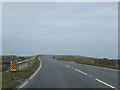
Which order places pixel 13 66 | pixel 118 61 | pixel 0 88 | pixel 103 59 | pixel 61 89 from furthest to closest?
pixel 103 59, pixel 118 61, pixel 13 66, pixel 0 88, pixel 61 89

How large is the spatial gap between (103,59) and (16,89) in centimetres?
4708

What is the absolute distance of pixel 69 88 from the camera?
59.6ft

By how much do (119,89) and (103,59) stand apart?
154 ft

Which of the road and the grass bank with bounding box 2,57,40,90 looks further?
the grass bank with bounding box 2,57,40,90

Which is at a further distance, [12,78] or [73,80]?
[12,78]

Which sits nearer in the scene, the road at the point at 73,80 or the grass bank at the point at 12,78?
the road at the point at 73,80

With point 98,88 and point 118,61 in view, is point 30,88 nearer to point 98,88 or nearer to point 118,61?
point 98,88

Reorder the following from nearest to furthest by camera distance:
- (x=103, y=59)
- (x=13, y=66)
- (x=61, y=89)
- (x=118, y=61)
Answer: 1. (x=61, y=89)
2. (x=13, y=66)
3. (x=118, y=61)
4. (x=103, y=59)

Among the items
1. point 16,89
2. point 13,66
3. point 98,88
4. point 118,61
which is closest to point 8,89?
point 16,89

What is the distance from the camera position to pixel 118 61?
2173 inches

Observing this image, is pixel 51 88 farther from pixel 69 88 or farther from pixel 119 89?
pixel 119 89

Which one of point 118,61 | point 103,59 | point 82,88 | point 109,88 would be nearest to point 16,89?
point 82,88

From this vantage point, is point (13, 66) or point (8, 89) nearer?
point (8, 89)

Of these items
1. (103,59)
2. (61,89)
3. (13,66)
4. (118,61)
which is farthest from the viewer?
(103,59)
